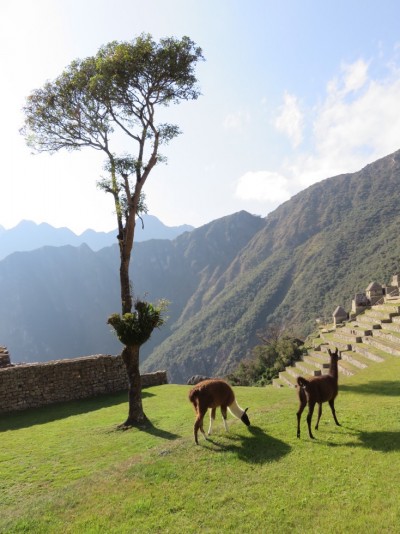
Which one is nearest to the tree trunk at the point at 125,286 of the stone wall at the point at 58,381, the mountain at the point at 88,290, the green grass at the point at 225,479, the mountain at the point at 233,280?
the mountain at the point at 233,280

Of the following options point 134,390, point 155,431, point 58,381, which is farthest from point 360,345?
point 58,381

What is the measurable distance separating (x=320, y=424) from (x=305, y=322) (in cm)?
5781

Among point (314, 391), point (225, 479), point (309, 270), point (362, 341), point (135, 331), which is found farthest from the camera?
point (309, 270)

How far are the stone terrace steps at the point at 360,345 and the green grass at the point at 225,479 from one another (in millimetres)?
5592

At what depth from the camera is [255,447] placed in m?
6.71

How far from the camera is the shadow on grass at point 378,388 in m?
9.96

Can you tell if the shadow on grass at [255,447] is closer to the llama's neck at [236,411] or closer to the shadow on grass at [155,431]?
the llama's neck at [236,411]

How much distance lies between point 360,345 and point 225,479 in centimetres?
1351

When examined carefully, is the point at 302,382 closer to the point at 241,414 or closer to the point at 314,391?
the point at 314,391

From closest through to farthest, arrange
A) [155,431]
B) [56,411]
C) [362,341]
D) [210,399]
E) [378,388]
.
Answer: [210,399] → [155,431] → [378,388] → [56,411] → [362,341]

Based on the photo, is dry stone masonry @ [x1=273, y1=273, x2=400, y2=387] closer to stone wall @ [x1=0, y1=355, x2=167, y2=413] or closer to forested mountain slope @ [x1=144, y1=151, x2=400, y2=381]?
stone wall @ [x1=0, y1=355, x2=167, y2=413]

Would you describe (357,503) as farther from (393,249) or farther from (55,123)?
(393,249)

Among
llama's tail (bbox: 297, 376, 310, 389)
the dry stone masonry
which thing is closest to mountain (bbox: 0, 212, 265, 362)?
the dry stone masonry

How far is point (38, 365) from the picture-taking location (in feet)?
50.9
